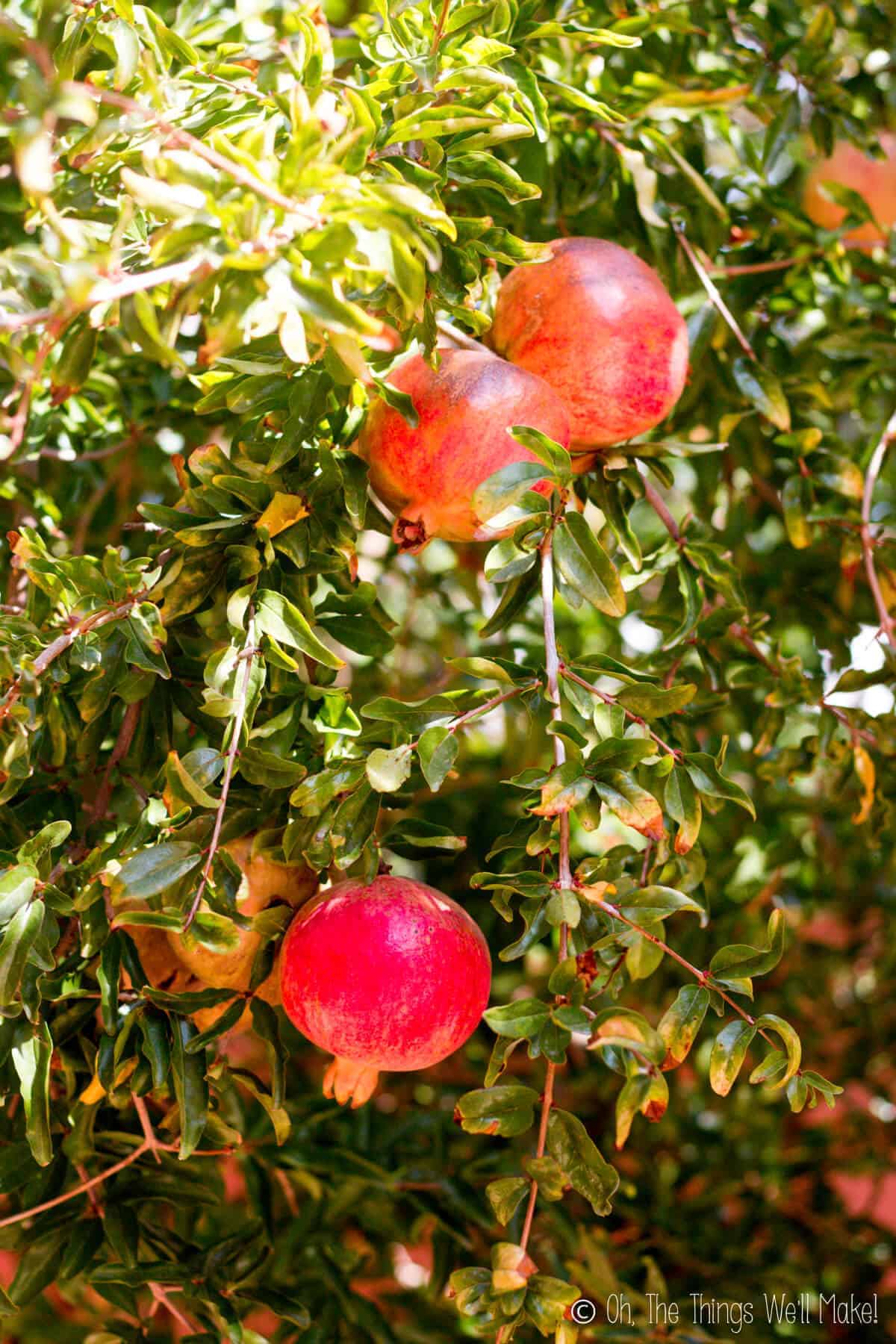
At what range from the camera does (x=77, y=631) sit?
69 cm

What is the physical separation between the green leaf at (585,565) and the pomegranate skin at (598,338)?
0.43 ft

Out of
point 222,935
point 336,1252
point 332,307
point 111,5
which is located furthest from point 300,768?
point 336,1252

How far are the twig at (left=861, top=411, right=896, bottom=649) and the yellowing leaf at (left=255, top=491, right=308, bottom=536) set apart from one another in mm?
502

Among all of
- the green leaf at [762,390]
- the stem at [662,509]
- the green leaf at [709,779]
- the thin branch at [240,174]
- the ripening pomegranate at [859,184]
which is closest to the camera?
the thin branch at [240,174]

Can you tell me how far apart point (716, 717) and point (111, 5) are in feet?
2.95

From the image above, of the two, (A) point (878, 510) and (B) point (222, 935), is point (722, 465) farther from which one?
(B) point (222, 935)

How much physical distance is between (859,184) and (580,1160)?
1.03 m

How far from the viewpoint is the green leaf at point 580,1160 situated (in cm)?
61

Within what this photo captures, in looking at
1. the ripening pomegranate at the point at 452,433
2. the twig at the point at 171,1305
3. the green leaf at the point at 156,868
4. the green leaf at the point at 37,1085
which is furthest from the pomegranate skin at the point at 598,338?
the twig at the point at 171,1305

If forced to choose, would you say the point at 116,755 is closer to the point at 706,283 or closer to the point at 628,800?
the point at 628,800

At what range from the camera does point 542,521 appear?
686 millimetres

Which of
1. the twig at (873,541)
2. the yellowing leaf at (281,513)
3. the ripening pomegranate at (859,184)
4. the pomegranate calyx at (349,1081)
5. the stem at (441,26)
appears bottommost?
the pomegranate calyx at (349,1081)

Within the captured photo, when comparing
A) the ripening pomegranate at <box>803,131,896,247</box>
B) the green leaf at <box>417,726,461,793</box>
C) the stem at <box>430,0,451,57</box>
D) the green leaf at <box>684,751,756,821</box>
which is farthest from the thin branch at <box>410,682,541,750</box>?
the ripening pomegranate at <box>803,131,896,247</box>

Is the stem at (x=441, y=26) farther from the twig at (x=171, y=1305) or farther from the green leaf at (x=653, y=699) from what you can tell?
the twig at (x=171, y=1305)
